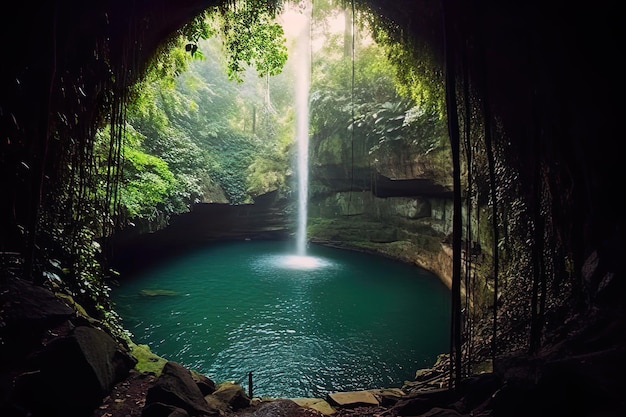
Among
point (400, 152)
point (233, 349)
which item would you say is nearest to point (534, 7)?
point (233, 349)

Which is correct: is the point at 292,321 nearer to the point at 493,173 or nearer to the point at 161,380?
the point at 161,380

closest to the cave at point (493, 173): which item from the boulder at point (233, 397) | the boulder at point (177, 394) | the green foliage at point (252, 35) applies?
the boulder at point (177, 394)

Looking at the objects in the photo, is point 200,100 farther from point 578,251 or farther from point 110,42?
point 578,251

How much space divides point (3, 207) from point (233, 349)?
547cm

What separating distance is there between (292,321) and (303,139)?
13.2m

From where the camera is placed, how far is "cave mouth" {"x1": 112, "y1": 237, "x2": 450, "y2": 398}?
6.87 metres

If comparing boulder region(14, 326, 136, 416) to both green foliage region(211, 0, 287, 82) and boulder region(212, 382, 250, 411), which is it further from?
green foliage region(211, 0, 287, 82)

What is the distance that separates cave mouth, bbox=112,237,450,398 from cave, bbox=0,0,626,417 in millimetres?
3285

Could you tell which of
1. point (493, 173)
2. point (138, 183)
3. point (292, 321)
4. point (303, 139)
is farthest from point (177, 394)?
point (303, 139)

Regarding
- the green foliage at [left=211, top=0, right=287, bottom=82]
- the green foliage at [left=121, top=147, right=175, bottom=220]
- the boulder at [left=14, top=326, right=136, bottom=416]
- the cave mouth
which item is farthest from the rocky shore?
the green foliage at [left=121, top=147, right=175, bottom=220]

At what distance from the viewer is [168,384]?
353 centimetres

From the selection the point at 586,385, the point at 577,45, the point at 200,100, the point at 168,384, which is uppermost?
the point at 200,100

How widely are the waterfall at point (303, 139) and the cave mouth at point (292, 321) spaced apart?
20.0 feet

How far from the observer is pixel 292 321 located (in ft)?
30.7
